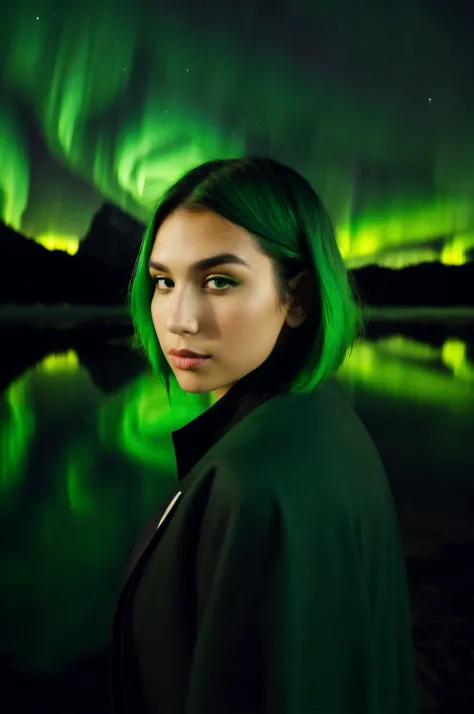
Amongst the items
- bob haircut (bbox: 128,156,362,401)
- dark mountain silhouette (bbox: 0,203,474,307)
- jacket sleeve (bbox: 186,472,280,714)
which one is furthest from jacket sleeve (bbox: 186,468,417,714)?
dark mountain silhouette (bbox: 0,203,474,307)

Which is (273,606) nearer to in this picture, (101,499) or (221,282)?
(221,282)

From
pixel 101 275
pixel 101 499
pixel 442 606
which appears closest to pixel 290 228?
pixel 442 606

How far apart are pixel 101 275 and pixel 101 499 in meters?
1.48

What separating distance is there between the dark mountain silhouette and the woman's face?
7.18 ft

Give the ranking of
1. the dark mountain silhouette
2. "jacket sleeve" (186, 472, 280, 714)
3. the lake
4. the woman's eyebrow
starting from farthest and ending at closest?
the dark mountain silhouette, the lake, the woman's eyebrow, "jacket sleeve" (186, 472, 280, 714)

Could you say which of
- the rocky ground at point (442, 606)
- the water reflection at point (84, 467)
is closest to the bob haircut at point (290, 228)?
the water reflection at point (84, 467)

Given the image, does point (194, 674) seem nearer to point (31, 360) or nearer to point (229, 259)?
point (229, 259)

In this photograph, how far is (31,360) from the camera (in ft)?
19.3

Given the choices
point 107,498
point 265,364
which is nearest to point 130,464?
point 107,498

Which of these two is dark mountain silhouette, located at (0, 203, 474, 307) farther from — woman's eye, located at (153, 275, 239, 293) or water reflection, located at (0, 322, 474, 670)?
woman's eye, located at (153, 275, 239, 293)

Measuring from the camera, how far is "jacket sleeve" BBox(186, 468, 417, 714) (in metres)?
0.43

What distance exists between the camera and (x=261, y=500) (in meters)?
0.43

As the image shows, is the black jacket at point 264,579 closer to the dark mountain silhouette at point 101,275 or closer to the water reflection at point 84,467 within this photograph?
the water reflection at point 84,467

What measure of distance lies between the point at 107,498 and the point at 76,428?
8.77 feet
